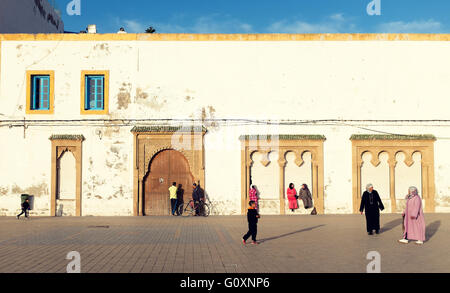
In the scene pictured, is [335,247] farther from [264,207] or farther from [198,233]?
[264,207]

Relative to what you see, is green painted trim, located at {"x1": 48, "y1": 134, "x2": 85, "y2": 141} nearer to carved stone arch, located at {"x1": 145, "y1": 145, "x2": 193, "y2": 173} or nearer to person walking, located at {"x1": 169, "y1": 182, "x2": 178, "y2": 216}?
carved stone arch, located at {"x1": 145, "y1": 145, "x2": 193, "y2": 173}

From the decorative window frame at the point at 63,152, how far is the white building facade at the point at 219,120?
5 cm

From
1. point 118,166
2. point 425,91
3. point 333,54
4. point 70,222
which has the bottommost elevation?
point 70,222

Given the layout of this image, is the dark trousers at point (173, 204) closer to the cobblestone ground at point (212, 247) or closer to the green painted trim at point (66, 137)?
the cobblestone ground at point (212, 247)

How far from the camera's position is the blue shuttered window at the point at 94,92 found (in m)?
21.2

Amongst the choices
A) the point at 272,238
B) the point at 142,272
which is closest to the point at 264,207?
the point at 272,238

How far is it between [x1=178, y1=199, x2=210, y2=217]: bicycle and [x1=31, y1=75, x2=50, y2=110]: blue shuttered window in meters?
7.42

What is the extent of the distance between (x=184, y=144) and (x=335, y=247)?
36.1ft

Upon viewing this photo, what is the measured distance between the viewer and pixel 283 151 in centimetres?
2091

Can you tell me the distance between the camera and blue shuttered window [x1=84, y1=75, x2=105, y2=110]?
21.2 meters

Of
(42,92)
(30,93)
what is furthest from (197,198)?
(30,93)

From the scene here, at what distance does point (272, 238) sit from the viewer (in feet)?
42.3

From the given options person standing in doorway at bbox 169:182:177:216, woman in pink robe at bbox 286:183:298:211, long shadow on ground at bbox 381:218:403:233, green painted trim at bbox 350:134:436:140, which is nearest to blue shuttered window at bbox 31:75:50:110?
person standing in doorway at bbox 169:182:177:216
